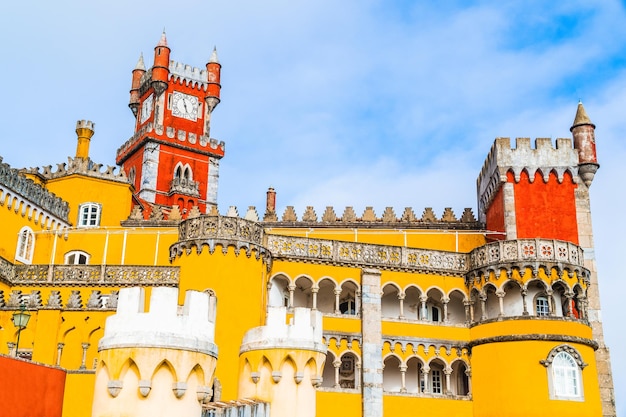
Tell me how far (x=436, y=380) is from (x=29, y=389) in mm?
19289

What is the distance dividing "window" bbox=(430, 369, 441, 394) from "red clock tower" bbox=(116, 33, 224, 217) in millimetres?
30984

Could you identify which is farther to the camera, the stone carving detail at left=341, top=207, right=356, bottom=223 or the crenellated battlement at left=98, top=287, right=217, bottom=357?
the stone carving detail at left=341, top=207, right=356, bottom=223

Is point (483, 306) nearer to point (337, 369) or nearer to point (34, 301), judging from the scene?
point (337, 369)

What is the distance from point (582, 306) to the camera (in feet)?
103

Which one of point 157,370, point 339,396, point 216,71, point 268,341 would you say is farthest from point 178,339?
point 216,71

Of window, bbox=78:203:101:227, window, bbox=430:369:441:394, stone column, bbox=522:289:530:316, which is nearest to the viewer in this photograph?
stone column, bbox=522:289:530:316

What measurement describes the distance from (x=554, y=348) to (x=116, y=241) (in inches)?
897

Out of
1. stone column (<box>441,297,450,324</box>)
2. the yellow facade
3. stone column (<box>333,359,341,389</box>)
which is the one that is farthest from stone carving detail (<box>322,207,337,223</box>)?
stone column (<box>333,359,341,389</box>)

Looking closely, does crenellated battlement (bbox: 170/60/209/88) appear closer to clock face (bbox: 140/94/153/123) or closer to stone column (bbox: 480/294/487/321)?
clock face (bbox: 140/94/153/123)

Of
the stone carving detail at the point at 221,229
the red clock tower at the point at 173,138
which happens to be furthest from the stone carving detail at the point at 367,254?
the red clock tower at the point at 173,138

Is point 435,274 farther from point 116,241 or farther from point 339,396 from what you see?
point 116,241

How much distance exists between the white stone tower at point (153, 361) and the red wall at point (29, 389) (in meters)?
4.95

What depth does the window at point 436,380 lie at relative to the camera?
3291 cm

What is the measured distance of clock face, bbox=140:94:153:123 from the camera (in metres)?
66.1
